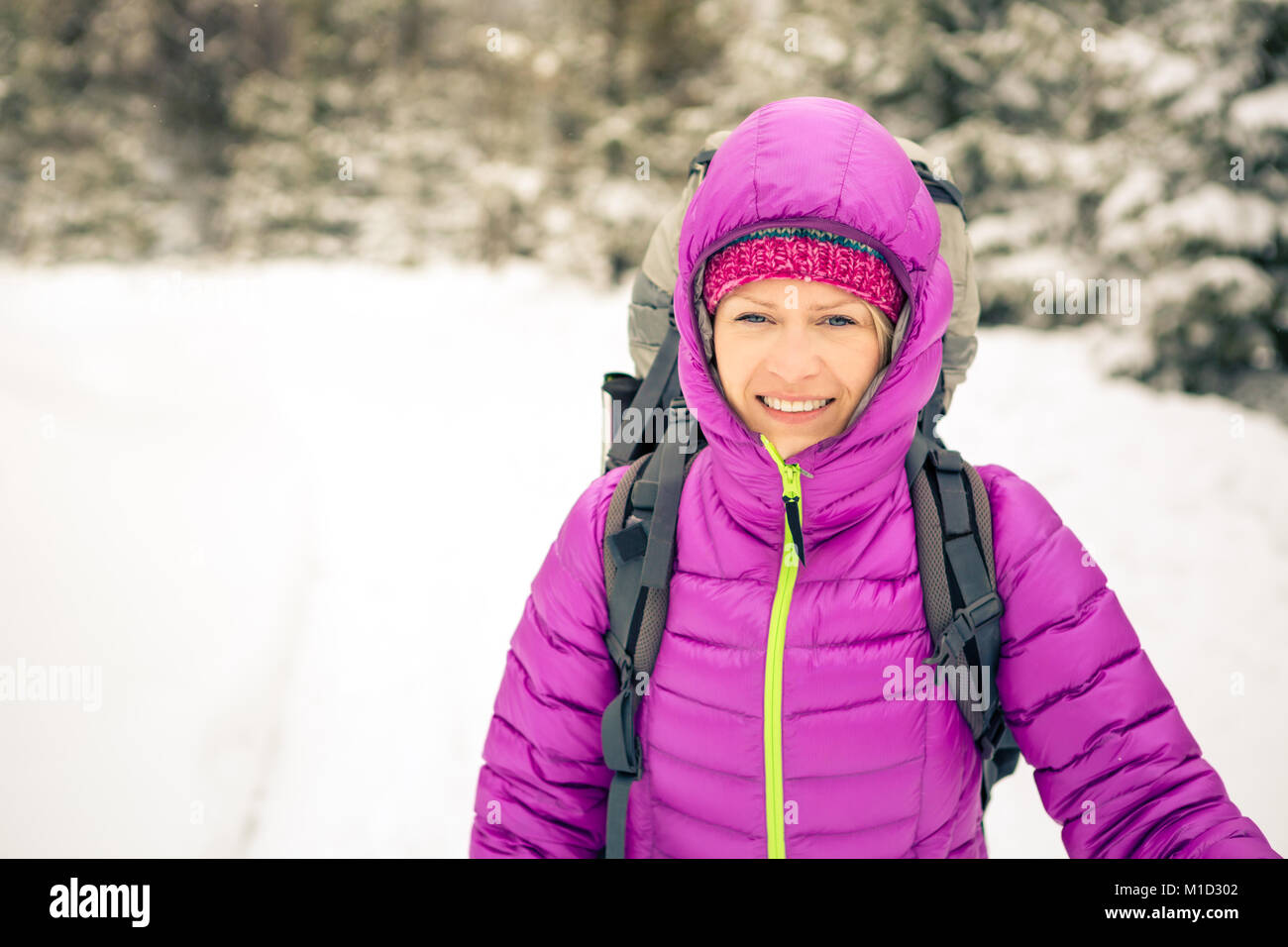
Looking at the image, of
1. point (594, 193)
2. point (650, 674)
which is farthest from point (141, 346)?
point (650, 674)

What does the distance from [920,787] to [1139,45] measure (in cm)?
882

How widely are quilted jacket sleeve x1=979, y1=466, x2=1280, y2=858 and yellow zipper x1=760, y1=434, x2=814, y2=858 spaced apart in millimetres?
397

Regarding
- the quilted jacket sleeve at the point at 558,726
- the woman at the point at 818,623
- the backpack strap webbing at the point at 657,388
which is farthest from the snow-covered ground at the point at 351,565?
the backpack strap webbing at the point at 657,388


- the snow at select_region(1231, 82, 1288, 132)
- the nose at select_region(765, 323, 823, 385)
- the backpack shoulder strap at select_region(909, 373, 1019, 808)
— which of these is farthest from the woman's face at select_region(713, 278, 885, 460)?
the snow at select_region(1231, 82, 1288, 132)

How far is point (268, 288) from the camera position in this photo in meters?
17.3

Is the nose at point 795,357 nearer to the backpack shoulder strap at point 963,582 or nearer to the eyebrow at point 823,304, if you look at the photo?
the eyebrow at point 823,304

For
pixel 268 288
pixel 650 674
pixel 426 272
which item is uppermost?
pixel 426 272

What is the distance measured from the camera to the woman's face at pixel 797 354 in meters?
1.48

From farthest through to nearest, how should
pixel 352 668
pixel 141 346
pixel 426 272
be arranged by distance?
pixel 426 272 < pixel 141 346 < pixel 352 668

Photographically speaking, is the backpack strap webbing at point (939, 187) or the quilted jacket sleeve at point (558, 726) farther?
the backpack strap webbing at point (939, 187)

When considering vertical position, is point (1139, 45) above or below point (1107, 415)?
above

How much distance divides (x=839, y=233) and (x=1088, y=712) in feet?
3.21

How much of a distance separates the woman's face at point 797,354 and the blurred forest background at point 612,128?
7.68 m
